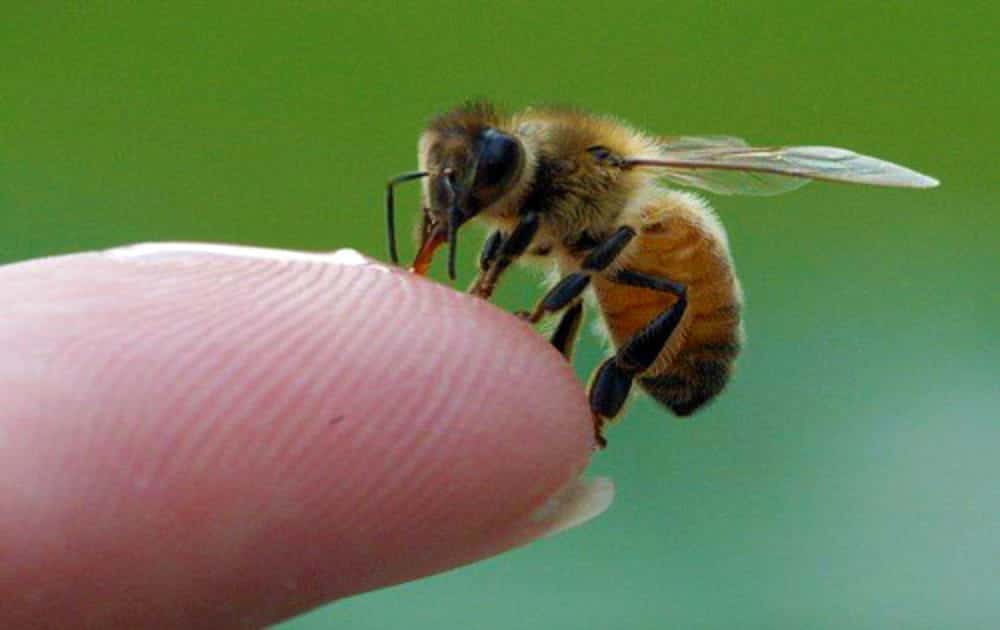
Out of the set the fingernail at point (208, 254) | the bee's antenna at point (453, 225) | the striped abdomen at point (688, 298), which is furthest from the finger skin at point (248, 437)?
the striped abdomen at point (688, 298)

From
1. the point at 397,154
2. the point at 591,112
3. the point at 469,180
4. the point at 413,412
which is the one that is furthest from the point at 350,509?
the point at 397,154

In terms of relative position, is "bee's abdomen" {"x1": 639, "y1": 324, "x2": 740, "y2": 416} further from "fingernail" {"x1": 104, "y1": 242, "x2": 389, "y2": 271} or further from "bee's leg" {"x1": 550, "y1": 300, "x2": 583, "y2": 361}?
"fingernail" {"x1": 104, "y1": 242, "x2": 389, "y2": 271}

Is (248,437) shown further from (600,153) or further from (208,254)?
(600,153)

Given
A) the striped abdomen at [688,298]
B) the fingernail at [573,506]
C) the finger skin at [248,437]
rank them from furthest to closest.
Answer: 1. the striped abdomen at [688,298]
2. the fingernail at [573,506]
3. the finger skin at [248,437]

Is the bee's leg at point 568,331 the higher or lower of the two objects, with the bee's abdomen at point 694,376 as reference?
higher

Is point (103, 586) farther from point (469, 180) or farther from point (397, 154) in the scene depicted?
point (397, 154)

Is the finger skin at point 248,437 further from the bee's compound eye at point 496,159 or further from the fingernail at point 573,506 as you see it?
the bee's compound eye at point 496,159

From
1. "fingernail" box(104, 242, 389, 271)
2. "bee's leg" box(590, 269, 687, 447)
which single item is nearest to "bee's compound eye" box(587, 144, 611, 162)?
"bee's leg" box(590, 269, 687, 447)
